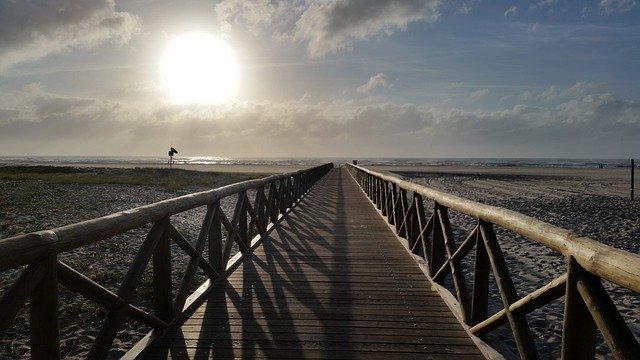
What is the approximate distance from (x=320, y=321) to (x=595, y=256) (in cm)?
241

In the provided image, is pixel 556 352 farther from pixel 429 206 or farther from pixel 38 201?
pixel 38 201

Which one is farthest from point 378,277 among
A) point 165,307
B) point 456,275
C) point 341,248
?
point 165,307

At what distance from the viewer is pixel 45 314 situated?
2184 mm

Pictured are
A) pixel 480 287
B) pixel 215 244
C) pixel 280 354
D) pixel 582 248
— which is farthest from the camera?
pixel 215 244

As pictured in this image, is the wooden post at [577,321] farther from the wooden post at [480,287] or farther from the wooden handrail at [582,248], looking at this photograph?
the wooden post at [480,287]

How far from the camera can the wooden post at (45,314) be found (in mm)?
2135

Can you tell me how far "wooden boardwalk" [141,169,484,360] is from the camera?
3311mm

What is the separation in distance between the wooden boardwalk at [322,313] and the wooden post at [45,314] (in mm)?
1032

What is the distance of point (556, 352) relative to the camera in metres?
4.71

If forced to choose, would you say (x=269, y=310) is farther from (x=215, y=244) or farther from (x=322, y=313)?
(x=215, y=244)

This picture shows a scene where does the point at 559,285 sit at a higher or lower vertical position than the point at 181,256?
higher

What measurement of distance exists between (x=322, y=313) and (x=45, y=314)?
2.42m

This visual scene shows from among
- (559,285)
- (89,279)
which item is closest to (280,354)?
(89,279)

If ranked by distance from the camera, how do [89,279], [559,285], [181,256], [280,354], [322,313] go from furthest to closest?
[181,256]
[322,313]
[280,354]
[89,279]
[559,285]
